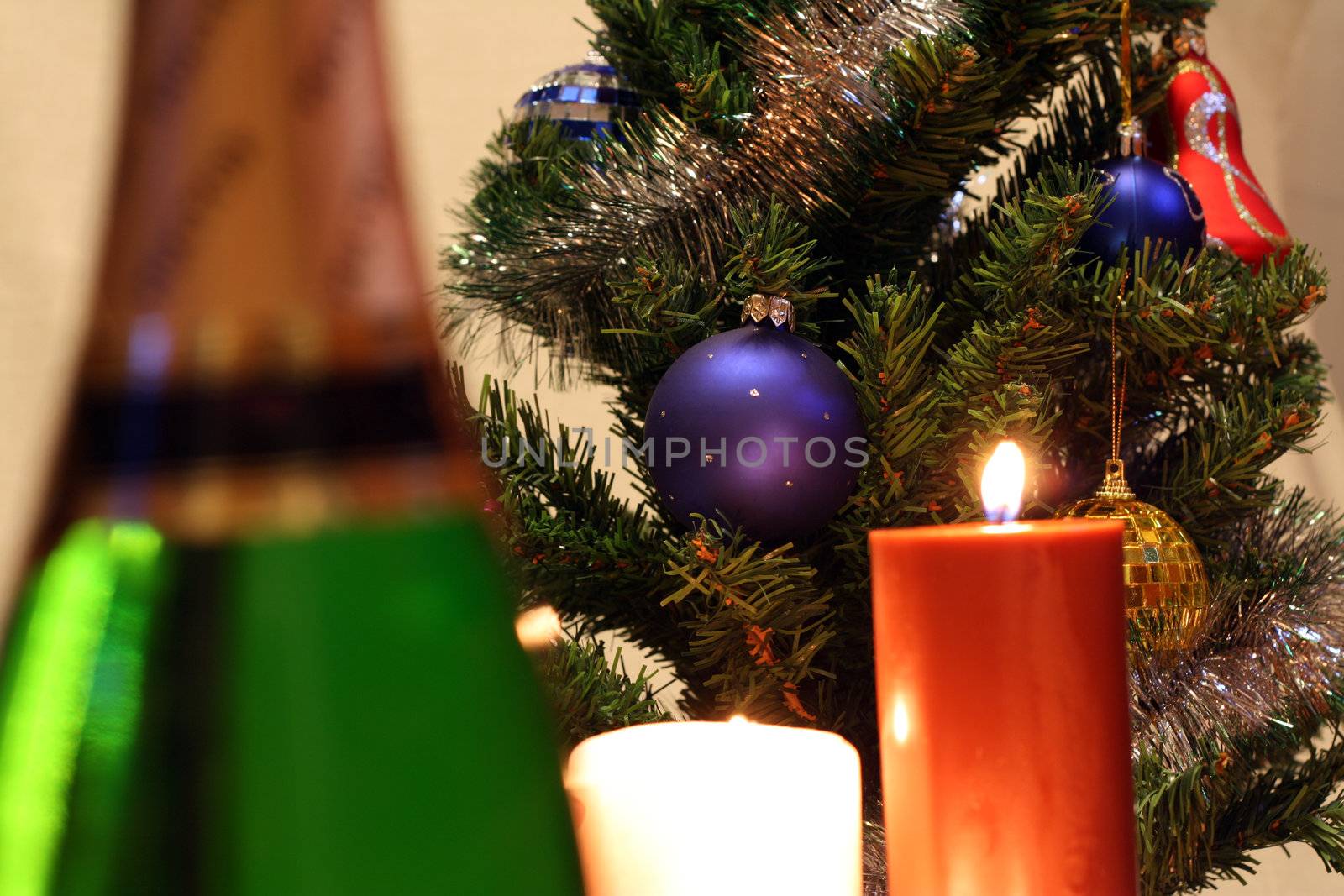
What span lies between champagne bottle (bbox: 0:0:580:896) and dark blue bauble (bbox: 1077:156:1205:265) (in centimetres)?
44

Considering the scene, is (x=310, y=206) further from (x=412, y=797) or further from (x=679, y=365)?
(x=679, y=365)

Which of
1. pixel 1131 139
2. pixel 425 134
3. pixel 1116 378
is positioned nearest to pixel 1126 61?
pixel 1131 139

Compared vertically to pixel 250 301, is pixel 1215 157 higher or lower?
higher

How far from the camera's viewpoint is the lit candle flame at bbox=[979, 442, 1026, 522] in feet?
0.60

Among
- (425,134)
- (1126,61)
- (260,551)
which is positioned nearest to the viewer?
(260,551)

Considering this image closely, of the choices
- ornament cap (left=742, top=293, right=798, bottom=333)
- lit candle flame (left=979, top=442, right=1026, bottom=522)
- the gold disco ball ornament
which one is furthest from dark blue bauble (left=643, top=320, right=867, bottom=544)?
lit candle flame (left=979, top=442, right=1026, bottom=522)

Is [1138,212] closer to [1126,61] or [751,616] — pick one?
[1126,61]

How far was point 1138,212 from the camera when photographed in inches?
19.1

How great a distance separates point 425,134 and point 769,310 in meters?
0.45

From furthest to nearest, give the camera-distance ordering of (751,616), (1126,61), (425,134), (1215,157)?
1. (425,134)
2. (1215,157)
3. (1126,61)
4. (751,616)

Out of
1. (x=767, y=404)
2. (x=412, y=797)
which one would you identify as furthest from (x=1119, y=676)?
(x=767, y=404)

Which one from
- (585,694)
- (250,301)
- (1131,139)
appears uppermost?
(1131,139)

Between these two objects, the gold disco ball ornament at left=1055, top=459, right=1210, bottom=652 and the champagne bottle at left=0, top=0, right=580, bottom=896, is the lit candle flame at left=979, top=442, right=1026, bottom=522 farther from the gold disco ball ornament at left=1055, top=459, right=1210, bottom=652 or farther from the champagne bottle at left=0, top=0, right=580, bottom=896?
the gold disco ball ornament at left=1055, top=459, right=1210, bottom=652

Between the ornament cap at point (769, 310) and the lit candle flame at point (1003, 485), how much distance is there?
233 mm
